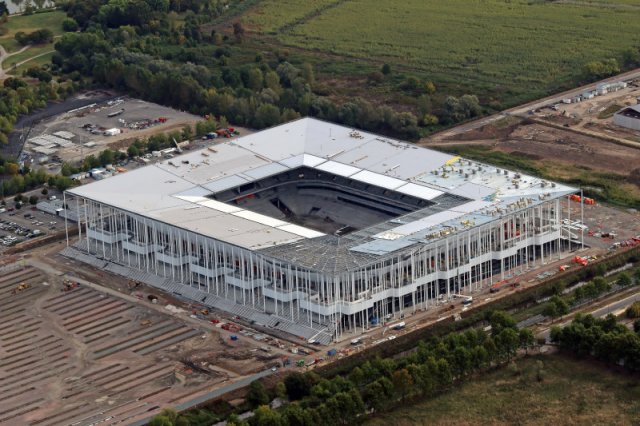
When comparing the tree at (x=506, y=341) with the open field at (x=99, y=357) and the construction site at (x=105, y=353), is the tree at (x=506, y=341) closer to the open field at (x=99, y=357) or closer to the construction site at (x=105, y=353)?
the construction site at (x=105, y=353)

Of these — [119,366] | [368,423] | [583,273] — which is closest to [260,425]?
[368,423]

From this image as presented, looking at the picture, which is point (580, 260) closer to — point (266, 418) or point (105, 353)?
point (266, 418)

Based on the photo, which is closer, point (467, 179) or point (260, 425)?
point (260, 425)

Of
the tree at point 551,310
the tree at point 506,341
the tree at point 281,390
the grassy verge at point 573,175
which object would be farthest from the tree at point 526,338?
the grassy verge at point 573,175

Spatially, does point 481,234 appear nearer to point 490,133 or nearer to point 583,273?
point 583,273

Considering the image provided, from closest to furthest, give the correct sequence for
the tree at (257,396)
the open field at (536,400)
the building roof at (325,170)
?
the open field at (536,400)
the tree at (257,396)
the building roof at (325,170)

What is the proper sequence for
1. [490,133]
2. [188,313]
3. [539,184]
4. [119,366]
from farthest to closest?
[490,133] < [539,184] < [188,313] < [119,366]
